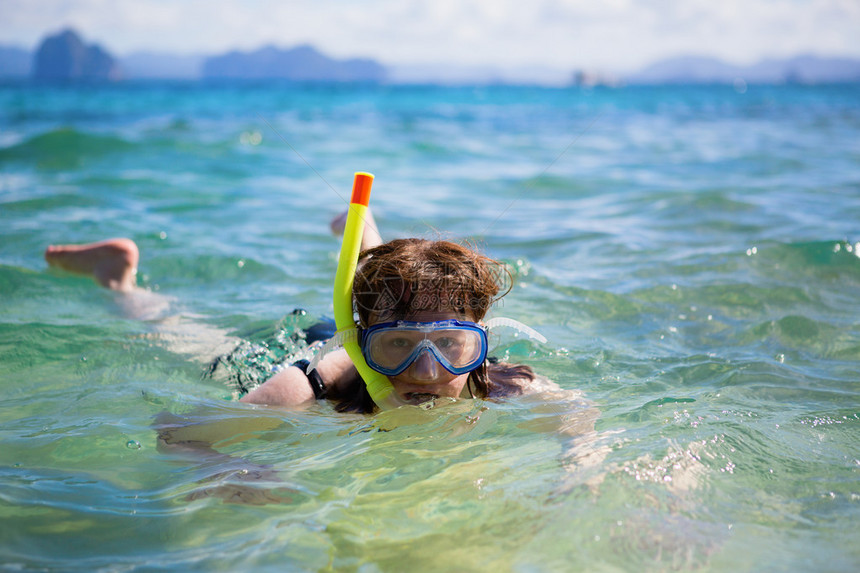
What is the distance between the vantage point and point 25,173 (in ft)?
33.2

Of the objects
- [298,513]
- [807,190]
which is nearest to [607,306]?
[298,513]

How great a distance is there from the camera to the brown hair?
8.70 feet

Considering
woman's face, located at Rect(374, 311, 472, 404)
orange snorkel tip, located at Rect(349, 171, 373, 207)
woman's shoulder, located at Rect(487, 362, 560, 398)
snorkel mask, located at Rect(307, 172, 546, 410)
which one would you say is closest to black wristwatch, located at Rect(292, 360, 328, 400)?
snorkel mask, located at Rect(307, 172, 546, 410)

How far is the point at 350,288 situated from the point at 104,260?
7.87ft

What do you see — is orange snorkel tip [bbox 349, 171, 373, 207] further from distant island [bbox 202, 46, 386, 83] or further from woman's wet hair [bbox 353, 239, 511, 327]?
distant island [bbox 202, 46, 386, 83]

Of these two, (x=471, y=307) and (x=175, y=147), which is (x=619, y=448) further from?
(x=175, y=147)

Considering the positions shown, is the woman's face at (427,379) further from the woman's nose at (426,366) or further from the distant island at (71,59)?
the distant island at (71,59)

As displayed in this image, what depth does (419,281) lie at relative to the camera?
2.64m

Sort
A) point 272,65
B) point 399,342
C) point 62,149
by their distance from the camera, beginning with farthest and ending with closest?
1. point 62,149
2. point 272,65
3. point 399,342

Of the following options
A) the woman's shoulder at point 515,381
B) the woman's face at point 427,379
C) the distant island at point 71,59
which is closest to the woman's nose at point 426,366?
the woman's face at point 427,379

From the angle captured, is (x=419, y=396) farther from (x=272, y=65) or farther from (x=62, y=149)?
(x=62, y=149)

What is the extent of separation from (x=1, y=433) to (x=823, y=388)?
3367 millimetres

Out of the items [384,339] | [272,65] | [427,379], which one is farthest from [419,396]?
[272,65]

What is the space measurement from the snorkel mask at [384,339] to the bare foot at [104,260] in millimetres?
2207
